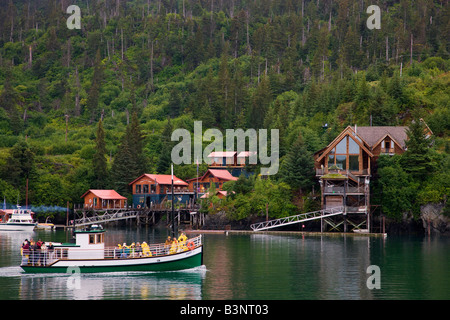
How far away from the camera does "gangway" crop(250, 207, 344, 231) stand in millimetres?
83750

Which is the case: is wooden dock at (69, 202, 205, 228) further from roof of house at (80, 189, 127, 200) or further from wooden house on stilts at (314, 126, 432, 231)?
wooden house on stilts at (314, 126, 432, 231)

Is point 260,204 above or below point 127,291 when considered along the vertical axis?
above

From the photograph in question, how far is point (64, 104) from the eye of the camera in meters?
169

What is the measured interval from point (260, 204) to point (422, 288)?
46594 millimetres

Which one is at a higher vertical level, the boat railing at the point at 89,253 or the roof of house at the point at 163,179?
the roof of house at the point at 163,179

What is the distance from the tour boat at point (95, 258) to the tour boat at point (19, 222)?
51173 mm

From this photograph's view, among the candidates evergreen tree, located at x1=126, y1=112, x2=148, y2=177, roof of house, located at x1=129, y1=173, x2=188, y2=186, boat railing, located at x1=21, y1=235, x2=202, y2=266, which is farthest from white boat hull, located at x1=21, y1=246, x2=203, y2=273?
evergreen tree, located at x1=126, y1=112, x2=148, y2=177

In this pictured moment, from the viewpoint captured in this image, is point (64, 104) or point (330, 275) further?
point (64, 104)

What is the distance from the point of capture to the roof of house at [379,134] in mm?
88875

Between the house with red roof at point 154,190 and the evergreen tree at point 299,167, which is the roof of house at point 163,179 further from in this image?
the evergreen tree at point 299,167

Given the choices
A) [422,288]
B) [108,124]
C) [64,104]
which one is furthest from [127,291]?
[64,104]

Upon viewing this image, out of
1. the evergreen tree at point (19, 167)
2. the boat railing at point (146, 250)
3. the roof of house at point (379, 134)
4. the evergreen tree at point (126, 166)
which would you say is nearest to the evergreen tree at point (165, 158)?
the evergreen tree at point (126, 166)
